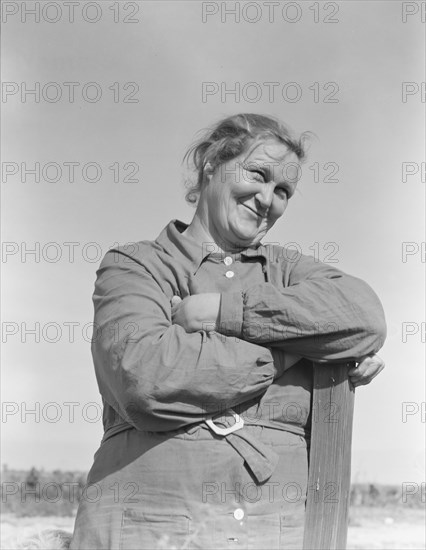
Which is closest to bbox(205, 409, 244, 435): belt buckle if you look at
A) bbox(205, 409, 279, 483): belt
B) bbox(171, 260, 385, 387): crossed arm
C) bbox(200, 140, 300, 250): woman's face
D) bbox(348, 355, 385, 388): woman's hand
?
bbox(205, 409, 279, 483): belt

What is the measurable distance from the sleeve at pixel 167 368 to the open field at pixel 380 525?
2.34m

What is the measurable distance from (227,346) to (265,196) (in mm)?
523

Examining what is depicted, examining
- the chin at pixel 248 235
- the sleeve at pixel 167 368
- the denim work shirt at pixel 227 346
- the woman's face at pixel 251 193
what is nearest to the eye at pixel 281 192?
the woman's face at pixel 251 193

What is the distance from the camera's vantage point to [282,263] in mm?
2430

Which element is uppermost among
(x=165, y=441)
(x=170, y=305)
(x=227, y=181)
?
(x=227, y=181)

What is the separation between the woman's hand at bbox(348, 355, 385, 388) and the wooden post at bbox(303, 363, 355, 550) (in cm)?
2

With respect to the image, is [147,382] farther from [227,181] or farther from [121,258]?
[227,181]

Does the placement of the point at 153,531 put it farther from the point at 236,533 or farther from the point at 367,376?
the point at 367,376

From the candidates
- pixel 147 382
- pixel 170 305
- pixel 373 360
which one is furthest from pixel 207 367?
pixel 373 360

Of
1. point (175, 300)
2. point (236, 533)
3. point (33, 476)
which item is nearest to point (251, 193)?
point (175, 300)

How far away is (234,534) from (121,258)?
2.60ft

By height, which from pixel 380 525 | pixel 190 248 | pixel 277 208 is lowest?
pixel 380 525

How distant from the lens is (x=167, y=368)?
6.61 feet

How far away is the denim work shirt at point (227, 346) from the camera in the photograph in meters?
2.02
